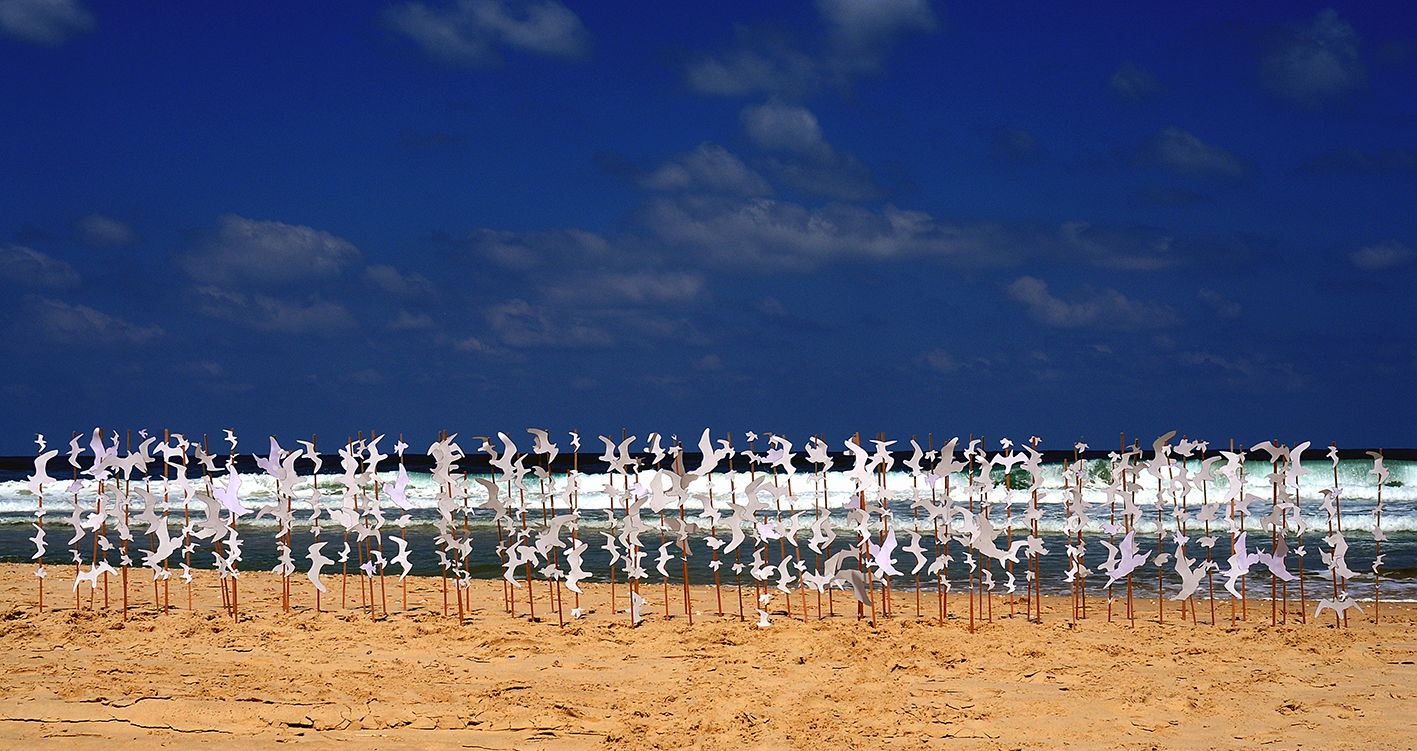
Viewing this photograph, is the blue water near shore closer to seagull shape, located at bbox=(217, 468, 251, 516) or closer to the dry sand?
the dry sand

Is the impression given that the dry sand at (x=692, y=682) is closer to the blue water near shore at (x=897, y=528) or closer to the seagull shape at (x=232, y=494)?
the seagull shape at (x=232, y=494)

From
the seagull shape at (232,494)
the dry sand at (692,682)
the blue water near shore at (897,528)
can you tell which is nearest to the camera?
the dry sand at (692,682)

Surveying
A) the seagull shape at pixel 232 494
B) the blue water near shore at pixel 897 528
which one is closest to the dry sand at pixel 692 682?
the seagull shape at pixel 232 494

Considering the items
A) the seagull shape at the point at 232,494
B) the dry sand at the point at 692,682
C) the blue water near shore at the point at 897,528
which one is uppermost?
the seagull shape at the point at 232,494

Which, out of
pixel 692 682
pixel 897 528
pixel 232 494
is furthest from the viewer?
pixel 897 528

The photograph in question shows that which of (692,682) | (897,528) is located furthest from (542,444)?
(897,528)

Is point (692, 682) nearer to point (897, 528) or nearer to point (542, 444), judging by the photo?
point (542, 444)

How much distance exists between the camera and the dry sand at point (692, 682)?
220 inches

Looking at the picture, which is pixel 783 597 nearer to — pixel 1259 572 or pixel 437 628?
pixel 437 628

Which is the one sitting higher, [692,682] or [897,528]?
[692,682]

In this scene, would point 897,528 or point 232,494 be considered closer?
point 232,494

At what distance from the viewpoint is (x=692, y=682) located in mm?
6582

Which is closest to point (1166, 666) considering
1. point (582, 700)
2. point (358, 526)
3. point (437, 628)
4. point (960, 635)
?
point (960, 635)

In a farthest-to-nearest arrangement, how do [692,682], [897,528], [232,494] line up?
[897,528] < [232,494] < [692,682]
